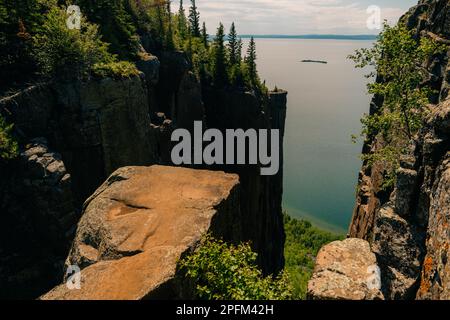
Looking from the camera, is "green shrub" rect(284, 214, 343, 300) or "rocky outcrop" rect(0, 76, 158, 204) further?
"green shrub" rect(284, 214, 343, 300)

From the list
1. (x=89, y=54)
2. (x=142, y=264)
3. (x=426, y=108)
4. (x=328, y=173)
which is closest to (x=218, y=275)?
(x=142, y=264)

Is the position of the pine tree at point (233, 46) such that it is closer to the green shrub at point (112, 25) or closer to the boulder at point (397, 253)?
the green shrub at point (112, 25)

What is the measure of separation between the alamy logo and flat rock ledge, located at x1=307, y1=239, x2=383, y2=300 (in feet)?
103

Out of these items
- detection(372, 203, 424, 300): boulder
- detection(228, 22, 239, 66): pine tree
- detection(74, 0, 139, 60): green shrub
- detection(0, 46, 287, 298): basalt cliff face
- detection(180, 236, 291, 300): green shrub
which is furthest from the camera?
detection(228, 22, 239, 66): pine tree

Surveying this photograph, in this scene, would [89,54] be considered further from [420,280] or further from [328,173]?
[328,173]

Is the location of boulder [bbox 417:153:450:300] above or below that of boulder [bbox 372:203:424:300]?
above

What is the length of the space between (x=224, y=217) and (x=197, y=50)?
53.7m

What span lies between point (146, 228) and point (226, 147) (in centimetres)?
4225

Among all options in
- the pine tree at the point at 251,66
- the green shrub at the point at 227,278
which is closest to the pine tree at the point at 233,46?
the pine tree at the point at 251,66

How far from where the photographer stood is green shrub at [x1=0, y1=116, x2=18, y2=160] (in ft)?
68.9

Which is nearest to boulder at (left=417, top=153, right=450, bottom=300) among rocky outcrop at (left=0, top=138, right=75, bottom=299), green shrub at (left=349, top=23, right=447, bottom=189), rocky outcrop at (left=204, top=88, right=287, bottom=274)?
green shrub at (left=349, top=23, right=447, bottom=189)

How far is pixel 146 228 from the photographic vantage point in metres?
14.8

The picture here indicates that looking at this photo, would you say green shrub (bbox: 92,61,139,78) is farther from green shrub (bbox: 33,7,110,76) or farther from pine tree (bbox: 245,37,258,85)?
pine tree (bbox: 245,37,258,85)

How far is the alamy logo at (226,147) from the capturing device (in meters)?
45.7
